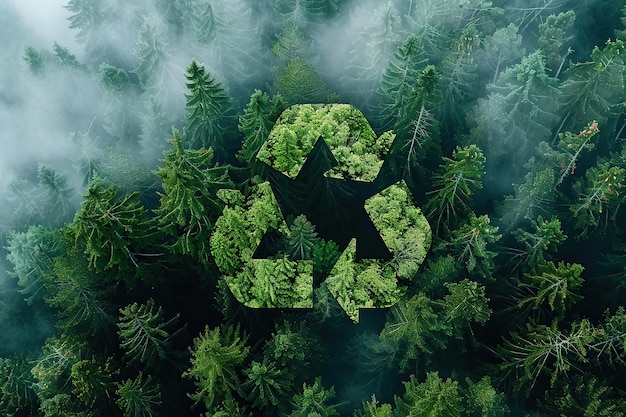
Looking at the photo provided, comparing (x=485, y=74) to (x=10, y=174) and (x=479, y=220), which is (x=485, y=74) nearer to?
(x=479, y=220)

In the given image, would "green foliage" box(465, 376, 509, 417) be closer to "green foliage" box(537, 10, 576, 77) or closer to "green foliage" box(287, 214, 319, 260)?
"green foliage" box(287, 214, 319, 260)

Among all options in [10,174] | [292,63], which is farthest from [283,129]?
[10,174]

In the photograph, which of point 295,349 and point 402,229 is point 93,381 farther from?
point 402,229

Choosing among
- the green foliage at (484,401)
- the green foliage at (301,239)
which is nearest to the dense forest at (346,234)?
the green foliage at (484,401)

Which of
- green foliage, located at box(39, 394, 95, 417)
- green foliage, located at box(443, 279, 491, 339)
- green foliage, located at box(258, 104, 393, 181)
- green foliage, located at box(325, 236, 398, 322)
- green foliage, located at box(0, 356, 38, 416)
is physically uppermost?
green foliage, located at box(258, 104, 393, 181)

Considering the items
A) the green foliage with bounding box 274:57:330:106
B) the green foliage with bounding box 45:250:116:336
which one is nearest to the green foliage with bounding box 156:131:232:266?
the green foliage with bounding box 45:250:116:336

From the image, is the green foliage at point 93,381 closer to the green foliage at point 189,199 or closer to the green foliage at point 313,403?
the green foliage at point 189,199
